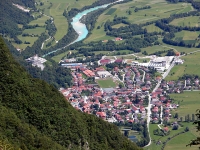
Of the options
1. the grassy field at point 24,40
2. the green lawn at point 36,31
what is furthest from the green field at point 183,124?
the green lawn at point 36,31

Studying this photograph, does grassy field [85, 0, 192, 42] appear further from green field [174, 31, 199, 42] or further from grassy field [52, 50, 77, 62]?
grassy field [52, 50, 77, 62]

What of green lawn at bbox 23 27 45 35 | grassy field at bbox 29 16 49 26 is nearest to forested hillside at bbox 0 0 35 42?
grassy field at bbox 29 16 49 26

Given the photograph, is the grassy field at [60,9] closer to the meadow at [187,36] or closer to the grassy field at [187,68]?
the meadow at [187,36]

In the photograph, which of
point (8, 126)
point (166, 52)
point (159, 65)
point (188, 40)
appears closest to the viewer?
point (8, 126)

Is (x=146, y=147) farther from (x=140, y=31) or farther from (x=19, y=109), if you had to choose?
(x=140, y=31)

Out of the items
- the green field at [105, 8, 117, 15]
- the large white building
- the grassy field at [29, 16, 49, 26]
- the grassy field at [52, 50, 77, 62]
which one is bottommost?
the large white building

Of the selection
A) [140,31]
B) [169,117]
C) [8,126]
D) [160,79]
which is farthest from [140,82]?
[8,126]
